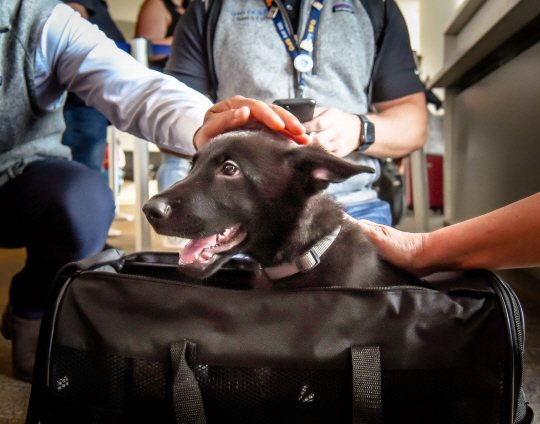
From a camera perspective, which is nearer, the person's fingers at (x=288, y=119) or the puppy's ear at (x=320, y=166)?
the puppy's ear at (x=320, y=166)

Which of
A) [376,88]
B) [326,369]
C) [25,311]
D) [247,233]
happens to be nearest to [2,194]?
[25,311]

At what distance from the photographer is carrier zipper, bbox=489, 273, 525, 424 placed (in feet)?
2.27

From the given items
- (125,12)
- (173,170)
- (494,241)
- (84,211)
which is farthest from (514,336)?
(125,12)

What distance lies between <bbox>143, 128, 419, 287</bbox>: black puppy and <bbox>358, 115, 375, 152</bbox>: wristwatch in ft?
1.33

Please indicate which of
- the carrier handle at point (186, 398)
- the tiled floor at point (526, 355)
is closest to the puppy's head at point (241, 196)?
the carrier handle at point (186, 398)

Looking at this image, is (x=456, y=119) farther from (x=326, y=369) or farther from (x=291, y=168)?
A: (x=326, y=369)

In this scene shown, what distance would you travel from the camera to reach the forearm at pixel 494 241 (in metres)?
0.79

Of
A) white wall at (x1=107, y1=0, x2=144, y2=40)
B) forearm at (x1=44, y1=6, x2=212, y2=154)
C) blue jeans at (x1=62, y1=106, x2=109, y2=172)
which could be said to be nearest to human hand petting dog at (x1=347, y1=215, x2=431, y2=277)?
forearm at (x1=44, y1=6, x2=212, y2=154)

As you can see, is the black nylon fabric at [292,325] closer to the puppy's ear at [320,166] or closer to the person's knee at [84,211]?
the puppy's ear at [320,166]

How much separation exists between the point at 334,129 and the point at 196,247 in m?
0.53

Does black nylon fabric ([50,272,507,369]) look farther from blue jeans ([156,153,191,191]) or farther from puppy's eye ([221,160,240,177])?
blue jeans ([156,153,191,191])

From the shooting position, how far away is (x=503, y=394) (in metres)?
0.70

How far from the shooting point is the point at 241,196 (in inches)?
37.8

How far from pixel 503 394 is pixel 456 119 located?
260 cm
